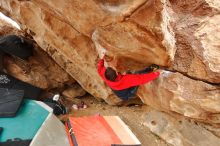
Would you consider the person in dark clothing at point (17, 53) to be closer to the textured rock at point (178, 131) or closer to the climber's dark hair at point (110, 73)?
the climber's dark hair at point (110, 73)

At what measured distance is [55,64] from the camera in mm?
6734

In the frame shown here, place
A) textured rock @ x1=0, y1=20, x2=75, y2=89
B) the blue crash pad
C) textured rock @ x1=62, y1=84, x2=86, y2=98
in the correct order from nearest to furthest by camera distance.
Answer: the blue crash pad
textured rock @ x1=0, y1=20, x2=75, y2=89
textured rock @ x1=62, y1=84, x2=86, y2=98

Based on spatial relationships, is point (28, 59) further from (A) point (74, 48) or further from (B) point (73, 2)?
(B) point (73, 2)

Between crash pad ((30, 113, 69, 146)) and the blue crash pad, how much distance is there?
0.21m

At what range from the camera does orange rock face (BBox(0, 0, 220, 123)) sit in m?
3.43

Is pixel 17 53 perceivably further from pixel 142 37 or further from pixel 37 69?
pixel 142 37

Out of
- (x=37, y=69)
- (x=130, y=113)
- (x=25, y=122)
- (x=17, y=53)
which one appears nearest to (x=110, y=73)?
(x=130, y=113)

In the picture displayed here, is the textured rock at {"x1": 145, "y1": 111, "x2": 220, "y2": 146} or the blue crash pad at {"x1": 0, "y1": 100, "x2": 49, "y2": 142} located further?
the blue crash pad at {"x1": 0, "y1": 100, "x2": 49, "y2": 142}

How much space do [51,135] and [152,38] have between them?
2461 mm

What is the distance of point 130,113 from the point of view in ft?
19.4

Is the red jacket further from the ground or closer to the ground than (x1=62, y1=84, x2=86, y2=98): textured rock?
further from the ground

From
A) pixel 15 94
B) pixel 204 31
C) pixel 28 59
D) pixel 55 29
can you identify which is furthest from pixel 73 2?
pixel 28 59

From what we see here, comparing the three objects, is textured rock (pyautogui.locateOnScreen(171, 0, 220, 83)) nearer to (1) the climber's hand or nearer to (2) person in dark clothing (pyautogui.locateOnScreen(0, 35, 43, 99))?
(1) the climber's hand

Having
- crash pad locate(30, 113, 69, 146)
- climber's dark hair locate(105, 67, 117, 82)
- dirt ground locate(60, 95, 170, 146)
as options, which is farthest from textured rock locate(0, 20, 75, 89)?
climber's dark hair locate(105, 67, 117, 82)
